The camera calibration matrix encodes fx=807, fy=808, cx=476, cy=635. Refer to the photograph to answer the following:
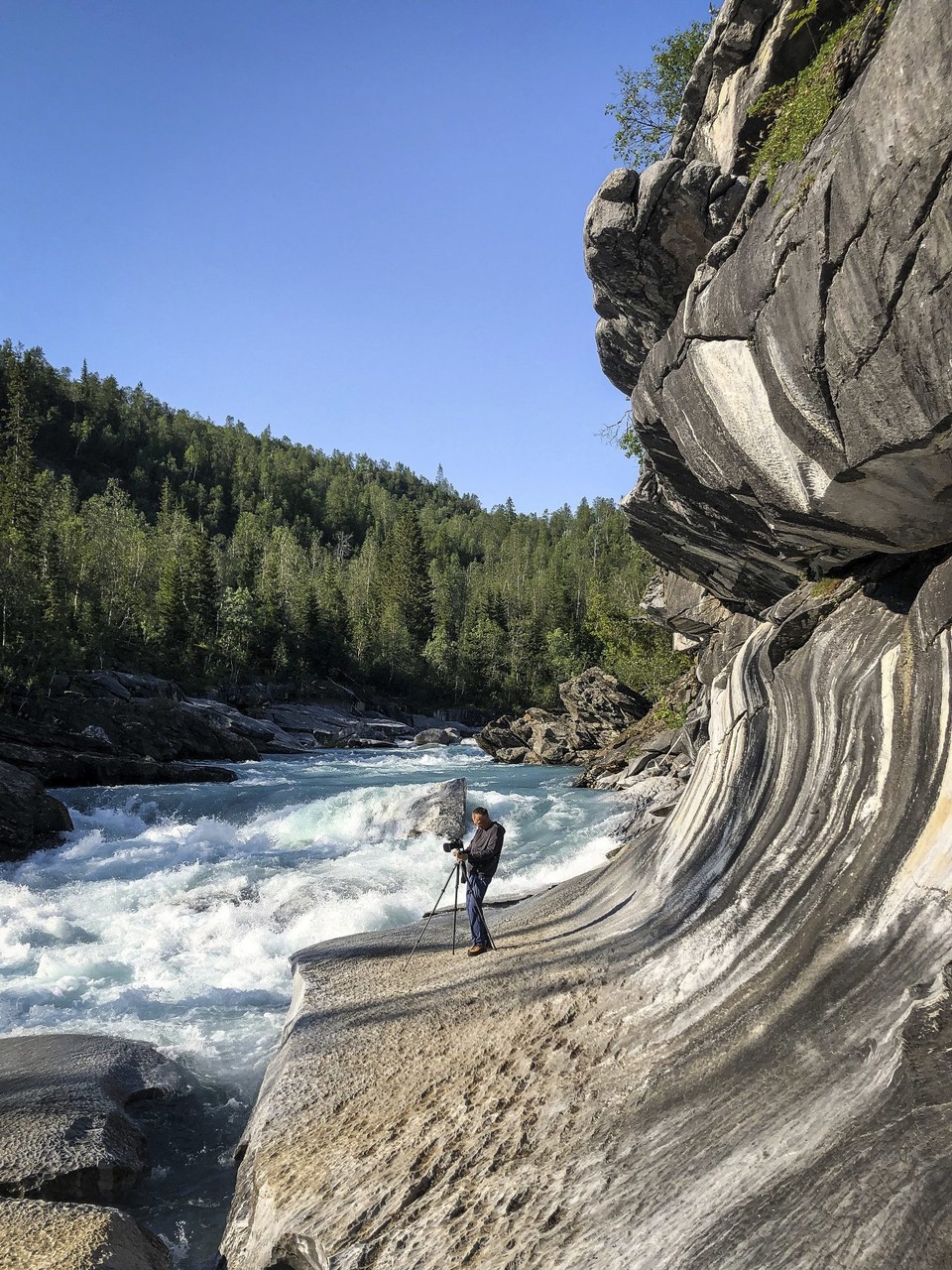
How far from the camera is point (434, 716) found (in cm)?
7688

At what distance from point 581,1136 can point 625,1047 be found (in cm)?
112

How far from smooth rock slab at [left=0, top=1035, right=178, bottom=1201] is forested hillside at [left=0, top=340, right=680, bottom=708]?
29.1 metres

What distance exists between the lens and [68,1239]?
5379 millimetres

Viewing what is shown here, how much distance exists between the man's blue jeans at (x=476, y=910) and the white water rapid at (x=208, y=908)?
305 cm

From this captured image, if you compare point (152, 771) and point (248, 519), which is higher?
point (248, 519)

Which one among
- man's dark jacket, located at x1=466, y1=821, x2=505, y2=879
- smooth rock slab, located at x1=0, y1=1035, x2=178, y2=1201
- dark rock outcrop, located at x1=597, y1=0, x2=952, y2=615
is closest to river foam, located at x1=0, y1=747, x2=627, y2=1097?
smooth rock slab, located at x1=0, y1=1035, x2=178, y2=1201

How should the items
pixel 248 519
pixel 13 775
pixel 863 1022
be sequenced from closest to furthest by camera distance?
1. pixel 863 1022
2. pixel 13 775
3. pixel 248 519

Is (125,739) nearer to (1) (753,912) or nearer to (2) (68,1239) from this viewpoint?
(2) (68,1239)

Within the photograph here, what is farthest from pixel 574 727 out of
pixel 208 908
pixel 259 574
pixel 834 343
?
pixel 259 574

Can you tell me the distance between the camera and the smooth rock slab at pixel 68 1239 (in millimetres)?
5152

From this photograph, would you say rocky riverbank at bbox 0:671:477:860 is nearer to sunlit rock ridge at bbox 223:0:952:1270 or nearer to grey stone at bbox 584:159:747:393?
sunlit rock ridge at bbox 223:0:952:1270

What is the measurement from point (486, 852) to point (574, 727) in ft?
113

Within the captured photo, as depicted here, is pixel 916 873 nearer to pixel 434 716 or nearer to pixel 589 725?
pixel 589 725

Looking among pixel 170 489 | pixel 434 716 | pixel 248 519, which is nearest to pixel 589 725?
pixel 434 716
